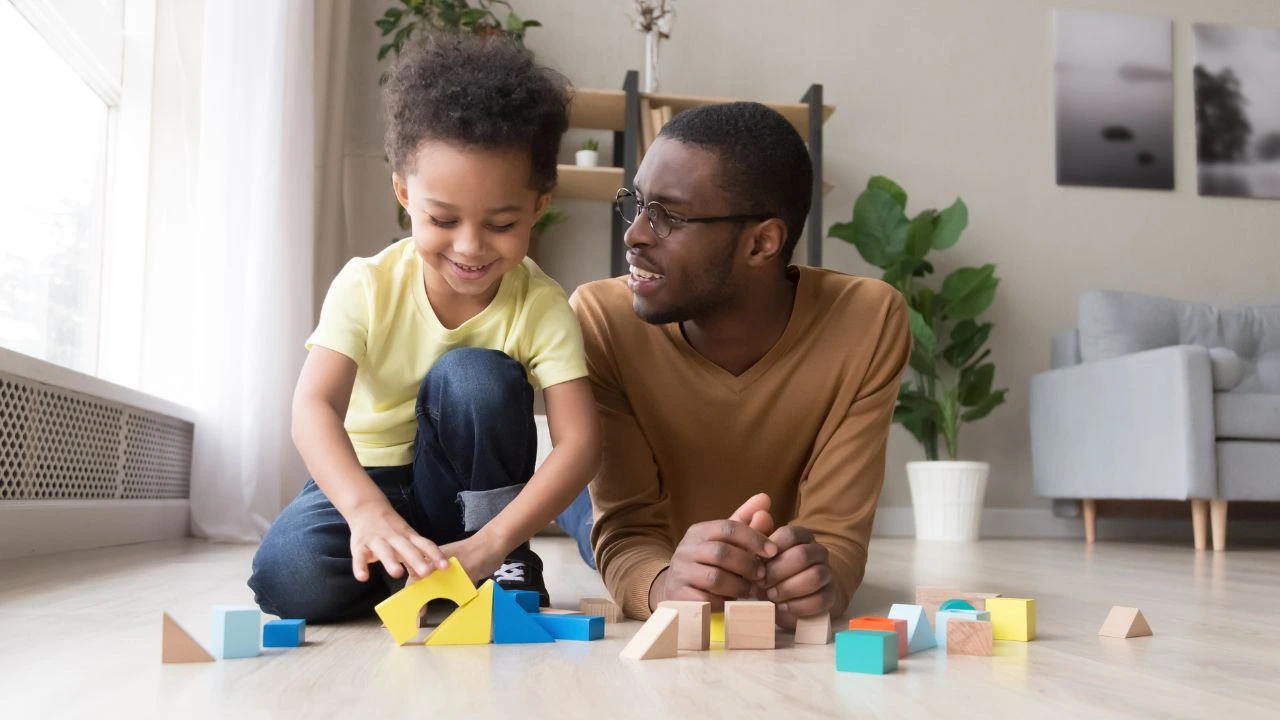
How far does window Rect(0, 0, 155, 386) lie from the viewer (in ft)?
8.29

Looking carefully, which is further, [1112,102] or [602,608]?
[1112,102]

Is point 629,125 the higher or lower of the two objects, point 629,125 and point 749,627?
the higher

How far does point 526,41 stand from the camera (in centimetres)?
433

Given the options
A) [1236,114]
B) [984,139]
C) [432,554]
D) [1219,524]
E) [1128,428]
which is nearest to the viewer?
[432,554]

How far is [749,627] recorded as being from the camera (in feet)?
3.81

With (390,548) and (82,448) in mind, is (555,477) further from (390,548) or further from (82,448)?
(82,448)

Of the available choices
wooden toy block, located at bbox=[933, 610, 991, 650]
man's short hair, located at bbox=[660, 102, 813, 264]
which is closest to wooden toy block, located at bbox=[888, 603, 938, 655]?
wooden toy block, located at bbox=[933, 610, 991, 650]

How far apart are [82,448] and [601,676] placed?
209cm

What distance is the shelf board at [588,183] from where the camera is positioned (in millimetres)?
3871

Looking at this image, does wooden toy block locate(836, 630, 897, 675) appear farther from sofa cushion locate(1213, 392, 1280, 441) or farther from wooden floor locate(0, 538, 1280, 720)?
sofa cushion locate(1213, 392, 1280, 441)

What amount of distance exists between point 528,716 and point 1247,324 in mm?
4390

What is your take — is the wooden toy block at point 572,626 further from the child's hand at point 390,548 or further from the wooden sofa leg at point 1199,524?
the wooden sofa leg at point 1199,524

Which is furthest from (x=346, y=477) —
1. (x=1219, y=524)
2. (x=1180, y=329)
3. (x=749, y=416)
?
(x=1180, y=329)

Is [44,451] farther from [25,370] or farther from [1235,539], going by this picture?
[1235,539]
